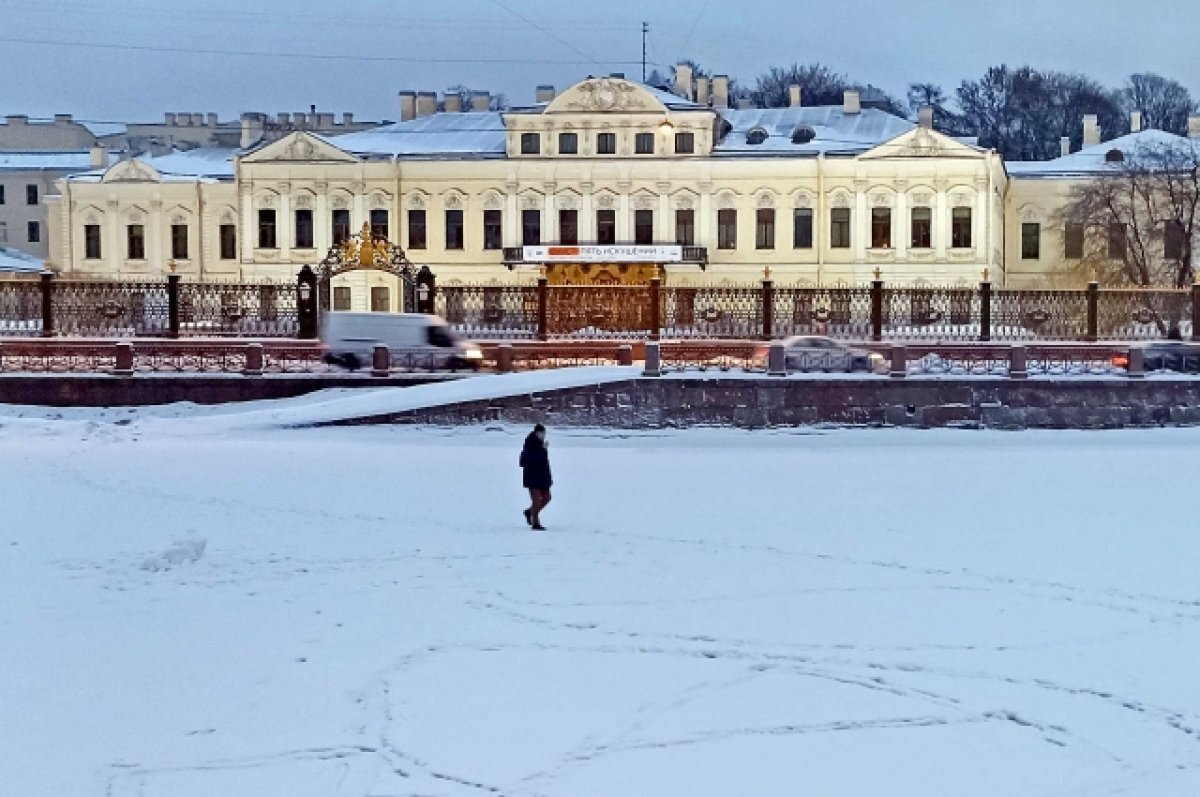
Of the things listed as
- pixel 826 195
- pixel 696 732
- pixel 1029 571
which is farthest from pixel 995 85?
pixel 696 732

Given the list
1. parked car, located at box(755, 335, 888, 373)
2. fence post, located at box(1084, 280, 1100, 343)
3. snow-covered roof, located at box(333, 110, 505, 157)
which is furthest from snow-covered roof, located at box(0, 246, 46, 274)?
fence post, located at box(1084, 280, 1100, 343)

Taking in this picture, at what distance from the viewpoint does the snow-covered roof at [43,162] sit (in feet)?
228

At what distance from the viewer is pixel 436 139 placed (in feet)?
174

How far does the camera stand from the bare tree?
45750mm

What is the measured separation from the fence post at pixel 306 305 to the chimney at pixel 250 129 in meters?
32.9

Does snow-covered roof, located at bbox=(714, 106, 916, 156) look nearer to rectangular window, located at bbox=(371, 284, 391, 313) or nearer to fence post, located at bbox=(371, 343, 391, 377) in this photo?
rectangular window, located at bbox=(371, 284, 391, 313)

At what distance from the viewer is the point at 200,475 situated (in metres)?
17.8

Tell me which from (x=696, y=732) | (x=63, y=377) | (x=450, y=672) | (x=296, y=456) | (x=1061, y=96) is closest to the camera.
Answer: (x=696, y=732)

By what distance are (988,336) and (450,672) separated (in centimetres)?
2002

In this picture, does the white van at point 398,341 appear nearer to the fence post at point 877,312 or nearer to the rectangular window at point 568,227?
the fence post at point 877,312

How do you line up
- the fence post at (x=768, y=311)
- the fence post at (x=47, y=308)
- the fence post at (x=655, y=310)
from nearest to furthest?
1. the fence post at (x=47, y=308)
2. the fence post at (x=655, y=310)
3. the fence post at (x=768, y=311)

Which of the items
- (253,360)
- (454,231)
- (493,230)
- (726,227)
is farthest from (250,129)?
(253,360)

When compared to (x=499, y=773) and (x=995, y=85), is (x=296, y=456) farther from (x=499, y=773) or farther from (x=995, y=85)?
(x=995, y=85)

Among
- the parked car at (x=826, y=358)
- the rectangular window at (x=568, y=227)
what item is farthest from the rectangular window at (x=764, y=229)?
the parked car at (x=826, y=358)
